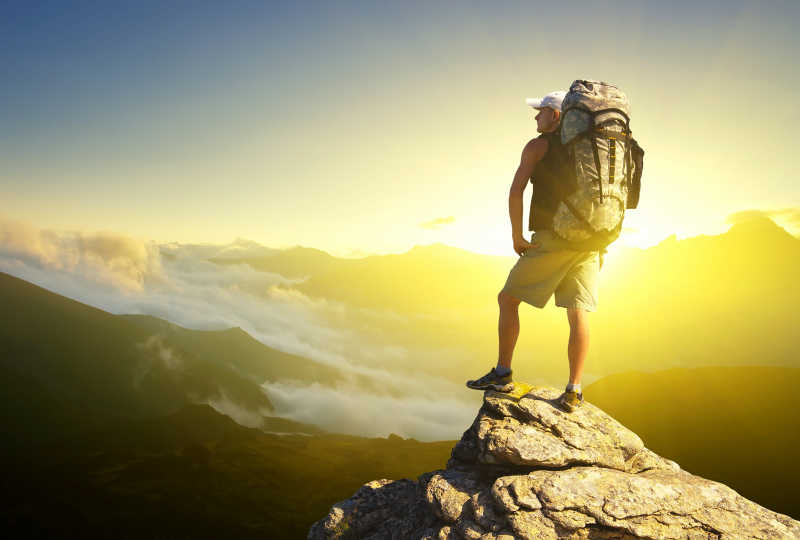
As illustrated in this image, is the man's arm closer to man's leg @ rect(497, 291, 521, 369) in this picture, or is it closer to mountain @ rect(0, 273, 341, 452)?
man's leg @ rect(497, 291, 521, 369)

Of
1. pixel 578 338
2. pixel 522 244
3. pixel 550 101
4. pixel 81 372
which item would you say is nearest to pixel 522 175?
pixel 522 244

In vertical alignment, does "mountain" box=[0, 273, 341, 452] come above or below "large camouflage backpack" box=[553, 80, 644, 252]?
below

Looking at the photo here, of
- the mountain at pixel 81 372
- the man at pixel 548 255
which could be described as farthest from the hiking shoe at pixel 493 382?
the mountain at pixel 81 372

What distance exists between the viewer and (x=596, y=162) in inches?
187

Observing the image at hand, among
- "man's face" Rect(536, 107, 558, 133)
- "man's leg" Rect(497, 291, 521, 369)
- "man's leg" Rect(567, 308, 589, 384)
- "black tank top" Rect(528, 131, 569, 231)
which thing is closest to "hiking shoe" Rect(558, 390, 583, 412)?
"man's leg" Rect(567, 308, 589, 384)

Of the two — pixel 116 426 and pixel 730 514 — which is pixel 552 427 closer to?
pixel 730 514

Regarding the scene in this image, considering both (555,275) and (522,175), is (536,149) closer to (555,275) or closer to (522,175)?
(522,175)

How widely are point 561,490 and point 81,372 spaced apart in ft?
472

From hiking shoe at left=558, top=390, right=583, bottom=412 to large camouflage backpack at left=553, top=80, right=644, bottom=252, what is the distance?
7.84 ft

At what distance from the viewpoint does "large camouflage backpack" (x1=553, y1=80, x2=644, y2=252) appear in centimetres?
477

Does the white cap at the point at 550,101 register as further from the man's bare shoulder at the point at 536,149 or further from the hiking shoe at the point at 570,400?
the hiking shoe at the point at 570,400

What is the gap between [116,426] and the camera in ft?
276

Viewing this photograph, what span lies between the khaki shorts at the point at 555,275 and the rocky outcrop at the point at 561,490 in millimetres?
1870

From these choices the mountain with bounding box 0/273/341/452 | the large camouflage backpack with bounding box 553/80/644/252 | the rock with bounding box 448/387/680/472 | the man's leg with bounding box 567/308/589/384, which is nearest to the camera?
the large camouflage backpack with bounding box 553/80/644/252
